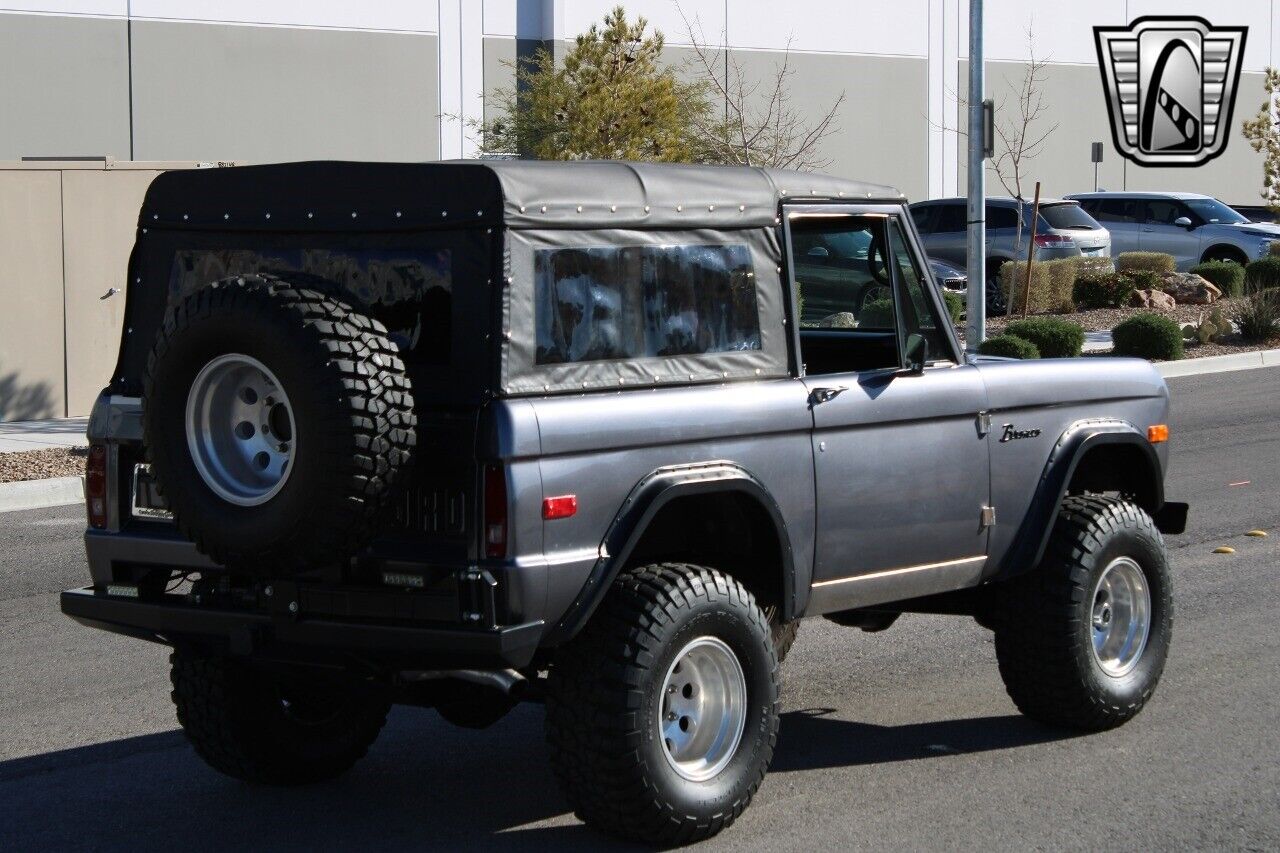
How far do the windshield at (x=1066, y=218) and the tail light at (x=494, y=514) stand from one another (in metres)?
24.9

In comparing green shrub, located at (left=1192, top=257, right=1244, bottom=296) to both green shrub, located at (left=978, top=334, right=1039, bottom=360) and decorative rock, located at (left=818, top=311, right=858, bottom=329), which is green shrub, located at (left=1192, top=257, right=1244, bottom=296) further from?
decorative rock, located at (left=818, top=311, right=858, bottom=329)

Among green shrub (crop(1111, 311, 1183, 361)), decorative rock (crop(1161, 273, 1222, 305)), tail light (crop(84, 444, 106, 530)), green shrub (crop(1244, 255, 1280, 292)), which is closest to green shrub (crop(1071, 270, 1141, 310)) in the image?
decorative rock (crop(1161, 273, 1222, 305))

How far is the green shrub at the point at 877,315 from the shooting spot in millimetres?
6547

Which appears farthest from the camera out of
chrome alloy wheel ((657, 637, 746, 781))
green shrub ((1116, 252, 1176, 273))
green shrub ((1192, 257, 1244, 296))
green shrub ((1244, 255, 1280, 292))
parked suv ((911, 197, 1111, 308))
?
green shrub ((1116, 252, 1176, 273))

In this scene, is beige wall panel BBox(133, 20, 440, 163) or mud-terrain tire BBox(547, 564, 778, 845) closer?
mud-terrain tire BBox(547, 564, 778, 845)

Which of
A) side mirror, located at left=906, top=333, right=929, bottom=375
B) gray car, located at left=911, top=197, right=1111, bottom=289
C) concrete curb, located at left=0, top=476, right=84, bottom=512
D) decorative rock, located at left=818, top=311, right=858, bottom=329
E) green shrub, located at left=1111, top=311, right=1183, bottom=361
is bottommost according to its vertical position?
concrete curb, located at left=0, top=476, right=84, bottom=512

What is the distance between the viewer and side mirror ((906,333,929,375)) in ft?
20.2

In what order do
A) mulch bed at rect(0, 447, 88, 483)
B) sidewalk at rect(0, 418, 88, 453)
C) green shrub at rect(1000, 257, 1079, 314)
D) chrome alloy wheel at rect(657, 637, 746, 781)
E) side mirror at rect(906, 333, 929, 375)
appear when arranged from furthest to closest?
green shrub at rect(1000, 257, 1079, 314) < sidewalk at rect(0, 418, 88, 453) < mulch bed at rect(0, 447, 88, 483) < side mirror at rect(906, 333, 929, 375) < chrome alloy wheel at rect(657, 637, 746, 781)

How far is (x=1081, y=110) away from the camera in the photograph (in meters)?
47.1

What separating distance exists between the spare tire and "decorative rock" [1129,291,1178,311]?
2342cm

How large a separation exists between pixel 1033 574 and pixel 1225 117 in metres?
42.6

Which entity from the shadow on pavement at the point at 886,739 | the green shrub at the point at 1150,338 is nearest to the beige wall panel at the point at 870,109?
the green shrub at the point at 1150,338

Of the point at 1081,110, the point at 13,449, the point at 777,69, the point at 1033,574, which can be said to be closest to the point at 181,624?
the point at 1033,574

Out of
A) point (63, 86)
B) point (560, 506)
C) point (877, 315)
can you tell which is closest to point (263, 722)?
point (560, 506)
